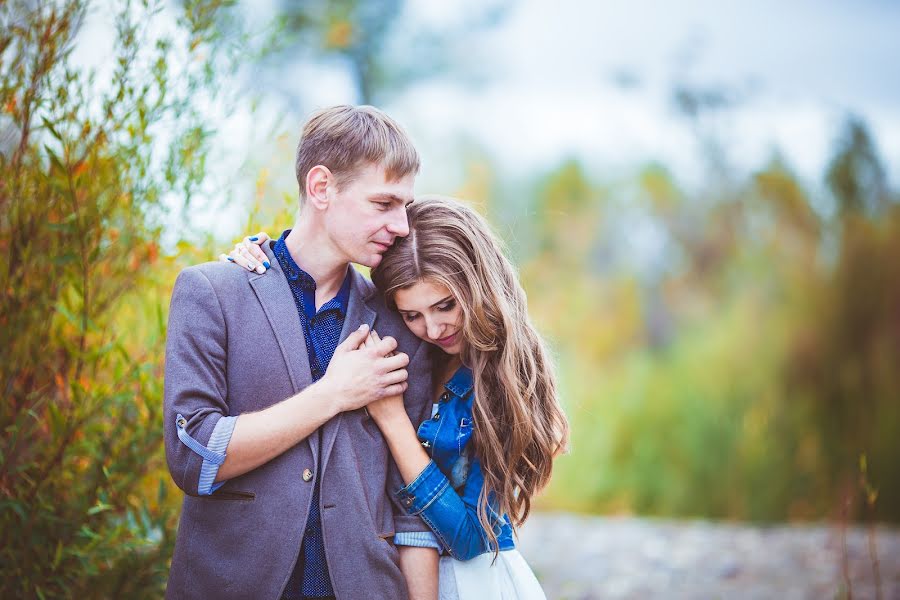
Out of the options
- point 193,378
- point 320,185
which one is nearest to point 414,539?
point 193,378

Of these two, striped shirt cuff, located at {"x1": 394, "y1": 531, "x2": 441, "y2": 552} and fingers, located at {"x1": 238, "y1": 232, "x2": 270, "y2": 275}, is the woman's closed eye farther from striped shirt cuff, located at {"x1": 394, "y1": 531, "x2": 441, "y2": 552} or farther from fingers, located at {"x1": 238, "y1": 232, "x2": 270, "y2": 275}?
striped shirt cuff, located at {"x1": 394, "y1": 531, "x2": 441, "y2": 552}

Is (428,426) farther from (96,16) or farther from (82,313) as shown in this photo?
(96,16)

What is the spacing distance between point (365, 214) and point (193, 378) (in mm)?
607

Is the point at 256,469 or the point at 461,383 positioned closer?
the point at 256,469

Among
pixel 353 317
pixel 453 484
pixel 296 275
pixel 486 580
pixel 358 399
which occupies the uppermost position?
pixel 296 275

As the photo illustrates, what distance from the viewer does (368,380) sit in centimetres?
207

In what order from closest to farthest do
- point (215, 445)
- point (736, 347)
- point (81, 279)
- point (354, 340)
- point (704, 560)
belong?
A: point (215, 445) → point (354, 340) → point (81, 279) → point (704, 560) → point (736, 347)

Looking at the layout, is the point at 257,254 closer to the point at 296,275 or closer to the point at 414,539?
the point at 296,275

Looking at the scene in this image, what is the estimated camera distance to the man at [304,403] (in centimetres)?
195

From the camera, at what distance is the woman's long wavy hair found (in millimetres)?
2213

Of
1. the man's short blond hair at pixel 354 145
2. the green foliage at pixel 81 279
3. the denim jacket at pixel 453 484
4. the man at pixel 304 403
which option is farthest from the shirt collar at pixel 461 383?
the green foliage at pixel 81 279

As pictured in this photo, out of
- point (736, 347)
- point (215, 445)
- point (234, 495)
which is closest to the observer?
point (215, 445)

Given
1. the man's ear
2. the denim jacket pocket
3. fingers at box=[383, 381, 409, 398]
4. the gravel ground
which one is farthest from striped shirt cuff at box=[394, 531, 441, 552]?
the gravel ground

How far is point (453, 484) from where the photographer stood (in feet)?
7.36
